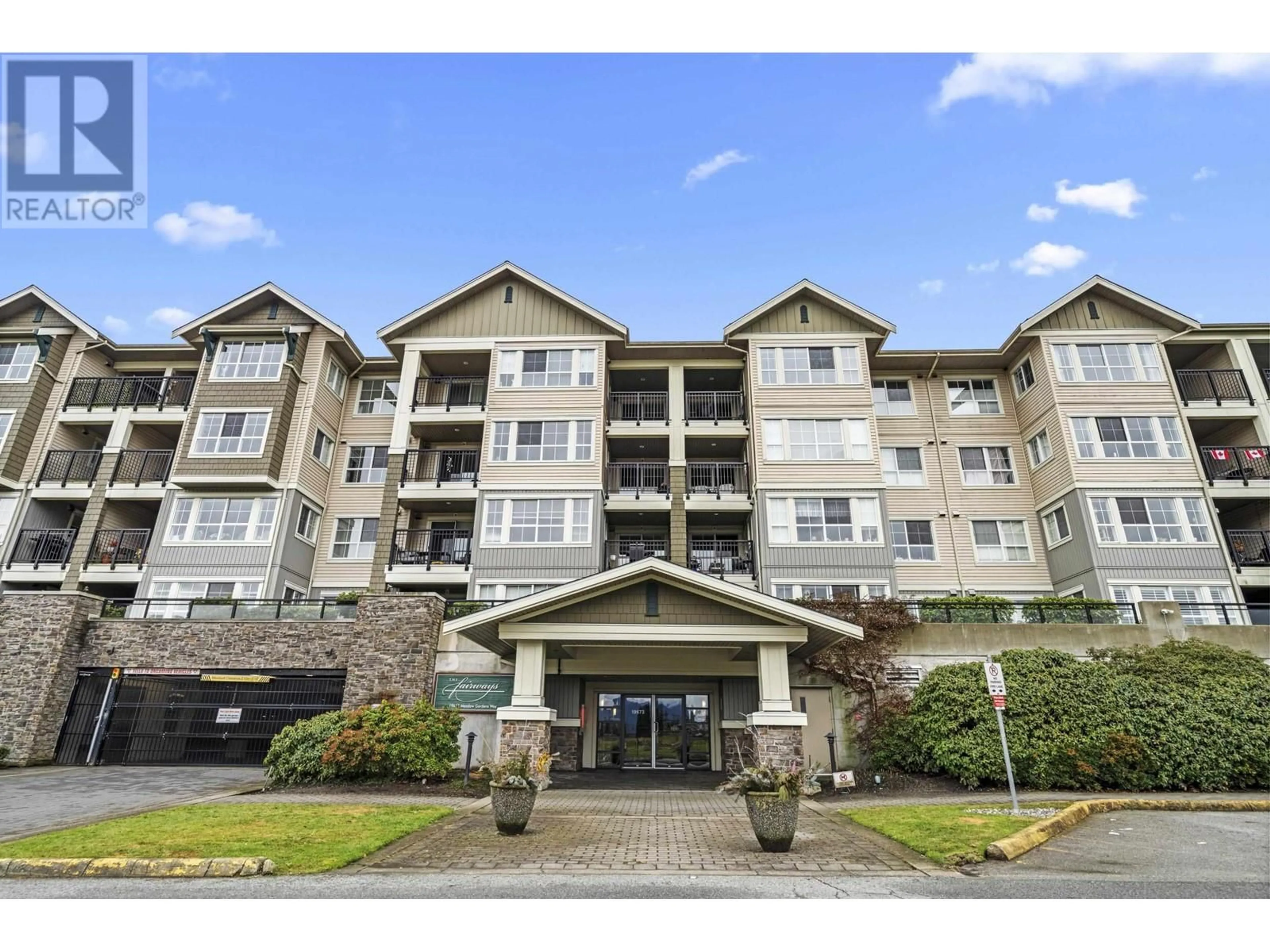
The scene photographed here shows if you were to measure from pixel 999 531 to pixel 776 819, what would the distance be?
21525 millimetres

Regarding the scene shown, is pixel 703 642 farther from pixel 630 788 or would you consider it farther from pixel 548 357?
pixel 548 357

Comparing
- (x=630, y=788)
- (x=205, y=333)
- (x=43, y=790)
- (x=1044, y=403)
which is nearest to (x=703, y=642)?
(x=630, y=788)

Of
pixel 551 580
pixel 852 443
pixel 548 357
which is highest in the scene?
pixel 548 357

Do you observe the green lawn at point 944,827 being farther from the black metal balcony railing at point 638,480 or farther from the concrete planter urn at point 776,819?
the black metal balcony railing at point 638,480

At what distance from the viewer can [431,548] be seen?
2595cm

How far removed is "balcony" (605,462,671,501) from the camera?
25656 mm

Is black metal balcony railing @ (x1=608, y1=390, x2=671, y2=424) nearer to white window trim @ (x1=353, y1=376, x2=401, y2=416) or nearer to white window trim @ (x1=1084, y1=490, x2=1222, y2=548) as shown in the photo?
white window trim @ (x1=353, y1=376, x2=401, y2=416)

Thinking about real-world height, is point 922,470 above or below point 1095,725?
above

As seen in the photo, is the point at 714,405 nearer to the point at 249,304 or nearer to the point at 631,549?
the point at 631,549

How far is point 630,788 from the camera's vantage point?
1612cm

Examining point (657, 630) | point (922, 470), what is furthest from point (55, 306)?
point (922, 470)

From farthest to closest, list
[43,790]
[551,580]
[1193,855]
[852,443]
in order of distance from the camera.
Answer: [852,443] → [551,580] → [43,790] → [1193,855]

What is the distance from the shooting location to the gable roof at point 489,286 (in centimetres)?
2677

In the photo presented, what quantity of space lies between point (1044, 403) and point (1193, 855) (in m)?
21.1
